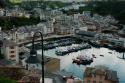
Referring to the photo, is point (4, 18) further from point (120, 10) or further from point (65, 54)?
point (120, 10)

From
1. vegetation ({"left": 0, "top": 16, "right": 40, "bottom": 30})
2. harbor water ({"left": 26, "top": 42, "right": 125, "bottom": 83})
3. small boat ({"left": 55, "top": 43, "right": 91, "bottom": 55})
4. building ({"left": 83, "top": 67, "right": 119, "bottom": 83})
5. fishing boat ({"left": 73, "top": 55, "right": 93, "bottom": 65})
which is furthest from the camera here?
vegetation ({"left": 0, "top": 16, "right": 40, "bottom": 30})

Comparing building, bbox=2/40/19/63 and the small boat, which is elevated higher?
building, bbox=2/40/19/63

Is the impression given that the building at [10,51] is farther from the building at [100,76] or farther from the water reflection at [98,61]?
the building at [100,76]

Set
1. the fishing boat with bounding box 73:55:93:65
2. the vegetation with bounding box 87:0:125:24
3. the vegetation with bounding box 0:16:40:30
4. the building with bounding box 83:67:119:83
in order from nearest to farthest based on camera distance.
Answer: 1. the building with bounding box 83:67:119:83
2. the fishing boat with bounding box 73:55:93:65
3. the vegetation with bounding box 0:16:40:30
4. the vegetation with bounding box 87:0:125:24

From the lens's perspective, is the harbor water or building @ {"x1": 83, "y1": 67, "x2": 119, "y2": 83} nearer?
building @ {"x1": 83, "y1": 67, "x2": 119, "y2": 83}

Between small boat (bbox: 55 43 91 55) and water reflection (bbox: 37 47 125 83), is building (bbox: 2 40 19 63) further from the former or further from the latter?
small boat (bbox: 55 43 91 55)

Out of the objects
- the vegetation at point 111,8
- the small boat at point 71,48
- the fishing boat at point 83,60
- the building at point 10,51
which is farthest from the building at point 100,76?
the vegetation at point 111,8

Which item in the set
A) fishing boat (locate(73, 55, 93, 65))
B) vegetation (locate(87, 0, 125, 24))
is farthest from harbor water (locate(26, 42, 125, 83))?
vegetation (locate(87, 0, 125, 24))

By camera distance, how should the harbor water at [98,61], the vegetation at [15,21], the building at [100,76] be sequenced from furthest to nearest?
the vegetation at [15,21] → the harbor water at [98,61] → the building at [100,76]
